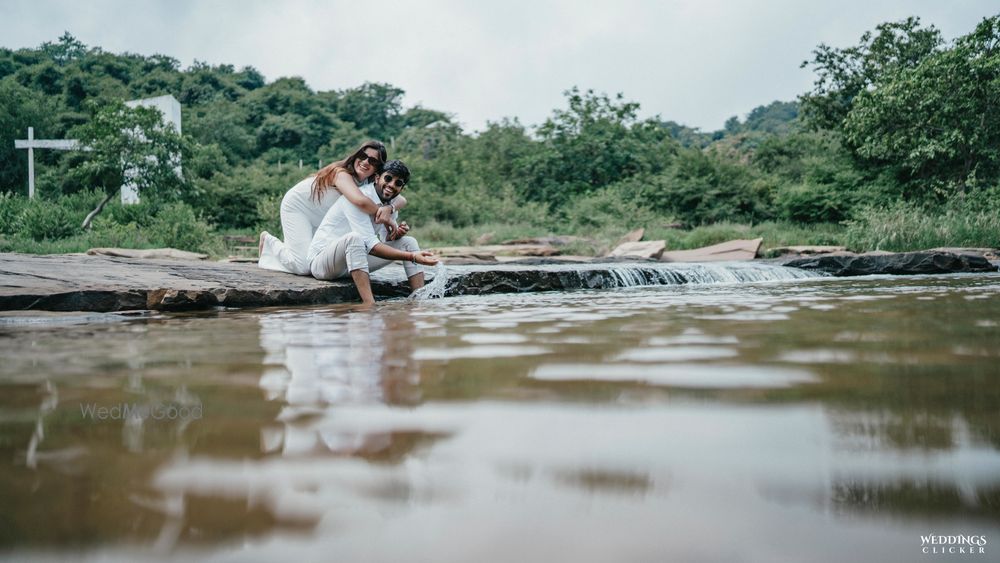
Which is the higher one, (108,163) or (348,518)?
(108,163)

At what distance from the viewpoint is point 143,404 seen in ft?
4.56

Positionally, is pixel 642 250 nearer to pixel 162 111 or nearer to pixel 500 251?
pixel 500 251

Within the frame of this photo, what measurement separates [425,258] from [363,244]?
48 cm

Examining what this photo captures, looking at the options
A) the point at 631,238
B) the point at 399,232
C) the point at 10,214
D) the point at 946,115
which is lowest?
the point at 399,232

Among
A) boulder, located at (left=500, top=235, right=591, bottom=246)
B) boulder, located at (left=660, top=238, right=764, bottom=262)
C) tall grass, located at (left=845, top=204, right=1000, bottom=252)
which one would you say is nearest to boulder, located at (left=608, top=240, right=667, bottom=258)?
boulder, located at (left=660, top=238, right=764, bottom=262)

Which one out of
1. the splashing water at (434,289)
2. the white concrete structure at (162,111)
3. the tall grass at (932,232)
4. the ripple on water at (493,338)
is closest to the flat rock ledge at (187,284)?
the splashing water at (434,289)

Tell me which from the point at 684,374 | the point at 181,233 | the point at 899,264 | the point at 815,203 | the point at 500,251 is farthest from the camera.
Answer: the point at 815,203

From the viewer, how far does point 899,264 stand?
8758mm

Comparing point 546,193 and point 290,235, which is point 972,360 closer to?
point 290,235

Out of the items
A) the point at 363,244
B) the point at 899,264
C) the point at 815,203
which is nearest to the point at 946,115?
the point at 815,203

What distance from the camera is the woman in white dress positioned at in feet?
16.7

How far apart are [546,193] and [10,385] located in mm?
23258

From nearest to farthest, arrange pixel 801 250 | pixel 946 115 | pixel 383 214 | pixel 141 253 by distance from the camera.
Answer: pixel 383 214
pixel 141 253
pixel 801 250
pixel 946 115

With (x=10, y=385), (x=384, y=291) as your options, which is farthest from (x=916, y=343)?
(x=384, y=291)
